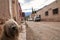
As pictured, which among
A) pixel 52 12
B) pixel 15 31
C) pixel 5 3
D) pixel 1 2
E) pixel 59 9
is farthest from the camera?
pixel 52 12

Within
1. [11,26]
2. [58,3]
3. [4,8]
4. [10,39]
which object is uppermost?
[58,3]

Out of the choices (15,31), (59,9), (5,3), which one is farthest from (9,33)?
(59,9)

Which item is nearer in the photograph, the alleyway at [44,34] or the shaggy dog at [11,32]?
the shaggy dog at [11,32]

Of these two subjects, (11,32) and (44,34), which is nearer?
(11,32)

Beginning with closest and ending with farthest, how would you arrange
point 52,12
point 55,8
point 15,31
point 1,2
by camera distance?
point 15,31 → point 1,2 → point 55,8 → point 52,12

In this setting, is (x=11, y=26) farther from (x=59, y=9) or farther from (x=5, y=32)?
(x=59, y=9)

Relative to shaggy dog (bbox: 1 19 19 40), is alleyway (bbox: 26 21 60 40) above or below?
below

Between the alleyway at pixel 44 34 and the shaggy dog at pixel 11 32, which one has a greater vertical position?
the shaggy dog at pixel 11 32

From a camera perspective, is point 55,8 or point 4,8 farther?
point 55,8

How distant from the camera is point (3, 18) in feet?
12.3

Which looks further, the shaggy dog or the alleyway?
the alleyway

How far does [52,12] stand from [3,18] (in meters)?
22.5

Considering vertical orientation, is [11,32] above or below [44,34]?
above

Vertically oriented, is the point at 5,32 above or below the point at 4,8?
below
